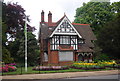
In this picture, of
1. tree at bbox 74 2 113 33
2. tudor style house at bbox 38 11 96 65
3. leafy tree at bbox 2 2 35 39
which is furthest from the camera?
tree at bbox 74 2 113 33

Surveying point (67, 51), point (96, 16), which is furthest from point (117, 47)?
point (96, 16)

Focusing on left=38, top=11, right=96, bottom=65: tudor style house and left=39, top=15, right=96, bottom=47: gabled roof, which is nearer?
left=38, top=11, right=96, bottom=65: tudor style house

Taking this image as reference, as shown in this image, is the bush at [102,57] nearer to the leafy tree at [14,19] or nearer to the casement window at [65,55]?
the casement window at [65,55]

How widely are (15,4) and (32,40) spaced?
8.77 metres

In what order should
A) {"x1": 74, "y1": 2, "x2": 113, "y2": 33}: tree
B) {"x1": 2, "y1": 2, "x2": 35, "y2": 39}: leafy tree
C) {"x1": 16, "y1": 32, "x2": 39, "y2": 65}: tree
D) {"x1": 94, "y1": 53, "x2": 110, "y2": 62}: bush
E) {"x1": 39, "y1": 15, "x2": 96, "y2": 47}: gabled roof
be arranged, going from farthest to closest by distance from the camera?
{"x1": 74, "y1": 2, "x2": 113, "y2": 33}: tree < {"x1": 39, "y1": 15, "x2": 96, "y2": 47}: gabled roof < {"x1": 94, "y1": 53, "x2": 110, "y2": 62}: bush < {"x1": 2, "y1": 2, "x2": 35, "y2": 39}: leafy tree < {"x1": 16, "y1": 32, "x2": 39, "y2": 65}: tree

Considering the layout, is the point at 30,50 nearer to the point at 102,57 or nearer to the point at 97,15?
the point at 102,57

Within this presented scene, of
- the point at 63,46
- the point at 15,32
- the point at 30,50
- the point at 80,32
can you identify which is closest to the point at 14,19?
the point at 15,32

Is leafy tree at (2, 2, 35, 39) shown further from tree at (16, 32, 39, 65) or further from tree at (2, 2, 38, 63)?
tree at (16, 32, 39, 65)

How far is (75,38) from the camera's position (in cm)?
3136

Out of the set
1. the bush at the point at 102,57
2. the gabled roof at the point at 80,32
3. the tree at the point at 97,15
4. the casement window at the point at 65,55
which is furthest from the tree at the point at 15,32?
the tree at the point at 97,15

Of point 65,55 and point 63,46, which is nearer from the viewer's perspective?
point 65,55

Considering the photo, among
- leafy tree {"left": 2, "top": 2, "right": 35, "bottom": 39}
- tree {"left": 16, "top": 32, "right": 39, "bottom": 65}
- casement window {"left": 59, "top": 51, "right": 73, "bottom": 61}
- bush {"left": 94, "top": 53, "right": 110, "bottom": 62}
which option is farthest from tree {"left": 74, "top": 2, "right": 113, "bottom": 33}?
tree {"left": 16, "top": 32, "right": 39, "bottom": 65}

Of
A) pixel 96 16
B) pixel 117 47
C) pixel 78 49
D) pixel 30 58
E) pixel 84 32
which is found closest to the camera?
pixel 117 47

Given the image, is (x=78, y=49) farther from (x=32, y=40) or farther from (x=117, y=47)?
(x=117, y=47)
